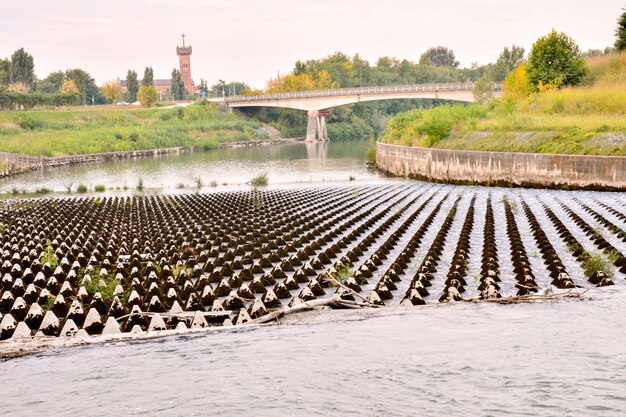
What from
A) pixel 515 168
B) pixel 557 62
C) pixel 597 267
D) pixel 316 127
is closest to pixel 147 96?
pixel 316 127

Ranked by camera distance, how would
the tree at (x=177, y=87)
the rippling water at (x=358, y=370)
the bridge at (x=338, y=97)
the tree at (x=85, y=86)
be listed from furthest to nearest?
the tree at (x=177, y=87), the tree at (x=85, y=86), the bridge at (x=338, y=97), the rippling water at (x=358, y=370)

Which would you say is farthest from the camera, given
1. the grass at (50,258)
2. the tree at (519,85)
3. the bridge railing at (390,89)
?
the bridge railing at (390,89)

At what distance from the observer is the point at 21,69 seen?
14025 centimetres

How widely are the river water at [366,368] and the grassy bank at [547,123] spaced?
1111 inches

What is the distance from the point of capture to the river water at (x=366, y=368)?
7230 mm

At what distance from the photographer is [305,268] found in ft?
52.6

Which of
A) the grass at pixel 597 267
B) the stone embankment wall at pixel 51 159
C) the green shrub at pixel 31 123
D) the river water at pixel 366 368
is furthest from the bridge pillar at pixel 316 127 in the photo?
the river water at pixel 366 368

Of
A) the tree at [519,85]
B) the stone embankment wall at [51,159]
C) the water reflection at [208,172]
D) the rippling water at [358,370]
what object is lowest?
the water reflection at [208,172]

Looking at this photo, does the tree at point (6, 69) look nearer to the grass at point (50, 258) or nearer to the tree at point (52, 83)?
the tree at point (52, 83)

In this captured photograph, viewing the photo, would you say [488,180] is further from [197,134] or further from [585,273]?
[197,134]

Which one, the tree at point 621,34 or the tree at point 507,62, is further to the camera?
the tree at point 507,62

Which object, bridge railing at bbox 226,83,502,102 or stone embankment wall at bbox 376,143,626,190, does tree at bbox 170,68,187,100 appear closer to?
bridge railing at bbox 226,83,502,102

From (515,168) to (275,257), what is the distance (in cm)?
2519

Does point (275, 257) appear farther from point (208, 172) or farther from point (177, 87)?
point (177, 87)
